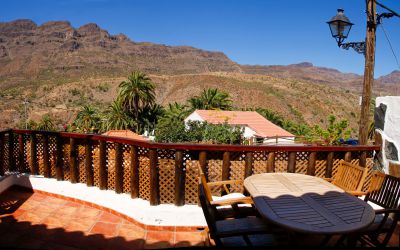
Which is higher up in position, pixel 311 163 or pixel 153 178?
pixel 311 163

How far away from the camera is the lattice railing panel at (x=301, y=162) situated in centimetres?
451

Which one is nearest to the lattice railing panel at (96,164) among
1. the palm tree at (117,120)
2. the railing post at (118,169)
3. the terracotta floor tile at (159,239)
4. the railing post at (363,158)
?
the railing post at (118,169)

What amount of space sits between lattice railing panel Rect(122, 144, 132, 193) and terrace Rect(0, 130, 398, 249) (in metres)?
0.02

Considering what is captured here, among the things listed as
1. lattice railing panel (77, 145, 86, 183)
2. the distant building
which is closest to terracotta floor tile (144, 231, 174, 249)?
lattice railing panel (77, 145, 86, 183)

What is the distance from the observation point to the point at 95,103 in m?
61.3

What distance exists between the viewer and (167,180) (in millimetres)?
4340

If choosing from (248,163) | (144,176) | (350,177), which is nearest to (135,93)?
(144,176)

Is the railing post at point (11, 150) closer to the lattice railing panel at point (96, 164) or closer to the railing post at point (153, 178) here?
the lattice railing panel at point (96, 164)

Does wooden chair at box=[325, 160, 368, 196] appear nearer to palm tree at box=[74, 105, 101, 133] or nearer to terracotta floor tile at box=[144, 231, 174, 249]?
terracotta floor tile at box=[144, 231, 174, 249]

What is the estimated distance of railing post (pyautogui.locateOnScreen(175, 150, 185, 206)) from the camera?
4180 mm

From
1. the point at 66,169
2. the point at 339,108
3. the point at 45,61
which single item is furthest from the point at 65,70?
the point at 66,169

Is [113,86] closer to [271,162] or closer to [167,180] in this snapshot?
[167,180]

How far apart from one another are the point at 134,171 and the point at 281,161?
2171mm

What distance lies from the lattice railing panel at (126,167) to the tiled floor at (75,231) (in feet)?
1.49
